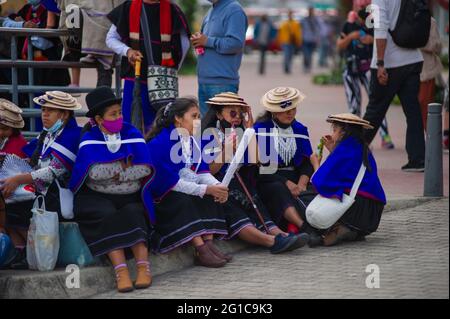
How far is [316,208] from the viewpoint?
8352 mm

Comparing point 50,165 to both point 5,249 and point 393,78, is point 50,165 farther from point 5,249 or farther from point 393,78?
point 393,78

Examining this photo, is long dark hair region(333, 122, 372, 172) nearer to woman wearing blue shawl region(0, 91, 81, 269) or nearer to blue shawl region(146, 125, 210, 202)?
blue shawl region(146, 125, 210, 202)

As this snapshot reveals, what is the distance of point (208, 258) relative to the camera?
26.0ft

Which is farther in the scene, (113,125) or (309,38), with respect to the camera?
(309,38)

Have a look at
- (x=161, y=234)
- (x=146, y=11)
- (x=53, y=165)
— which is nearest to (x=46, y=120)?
(x=53, y=165)

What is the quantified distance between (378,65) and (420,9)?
0.68m

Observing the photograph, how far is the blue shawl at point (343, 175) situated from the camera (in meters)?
8.36

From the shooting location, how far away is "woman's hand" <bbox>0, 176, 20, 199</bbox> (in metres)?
7.71

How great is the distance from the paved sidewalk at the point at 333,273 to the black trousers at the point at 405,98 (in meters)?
2.63

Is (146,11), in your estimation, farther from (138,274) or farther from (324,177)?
(138,274)

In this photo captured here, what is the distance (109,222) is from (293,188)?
1.78 metres

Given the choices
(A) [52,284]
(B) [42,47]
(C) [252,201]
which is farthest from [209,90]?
(A) [52,284]

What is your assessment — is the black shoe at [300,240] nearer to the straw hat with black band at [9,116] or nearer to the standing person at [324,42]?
the straw hat with black band at [9,116]
